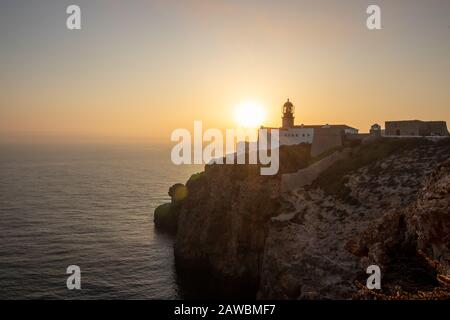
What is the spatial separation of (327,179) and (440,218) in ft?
114

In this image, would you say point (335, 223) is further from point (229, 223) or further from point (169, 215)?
point (169, 215)

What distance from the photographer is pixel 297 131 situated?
230 ft

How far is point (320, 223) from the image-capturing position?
40.5 m

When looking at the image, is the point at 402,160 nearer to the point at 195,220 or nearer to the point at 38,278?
the point at 195,220

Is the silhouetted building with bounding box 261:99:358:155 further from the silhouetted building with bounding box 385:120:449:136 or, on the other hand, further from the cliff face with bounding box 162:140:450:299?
the silhouetted building with bounding box 385:120:449:136

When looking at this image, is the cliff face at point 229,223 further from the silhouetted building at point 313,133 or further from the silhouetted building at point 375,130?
the silhouetted building at point 375,130

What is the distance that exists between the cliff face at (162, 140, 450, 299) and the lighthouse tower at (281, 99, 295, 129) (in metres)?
23.4

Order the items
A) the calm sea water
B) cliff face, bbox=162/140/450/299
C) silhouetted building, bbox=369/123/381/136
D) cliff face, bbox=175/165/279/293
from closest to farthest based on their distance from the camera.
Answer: cliff face, bbox=162/140/450/299, the calm sea water, cliff face, bbox=175/165/279/293, silhouetted building, bbox=369/123/381/136

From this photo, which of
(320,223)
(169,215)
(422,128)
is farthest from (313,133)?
(169,215)

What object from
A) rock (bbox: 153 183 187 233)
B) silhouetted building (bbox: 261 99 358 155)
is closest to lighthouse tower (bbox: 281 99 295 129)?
silhouetted building (bbox: 261 99 358 155)

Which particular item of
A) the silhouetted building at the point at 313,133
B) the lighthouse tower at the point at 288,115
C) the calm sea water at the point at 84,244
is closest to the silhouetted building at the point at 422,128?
the silhouetted building at the point at 313,133

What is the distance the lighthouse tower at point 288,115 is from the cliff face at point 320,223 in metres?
23.4

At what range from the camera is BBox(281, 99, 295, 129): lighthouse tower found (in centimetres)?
7605
